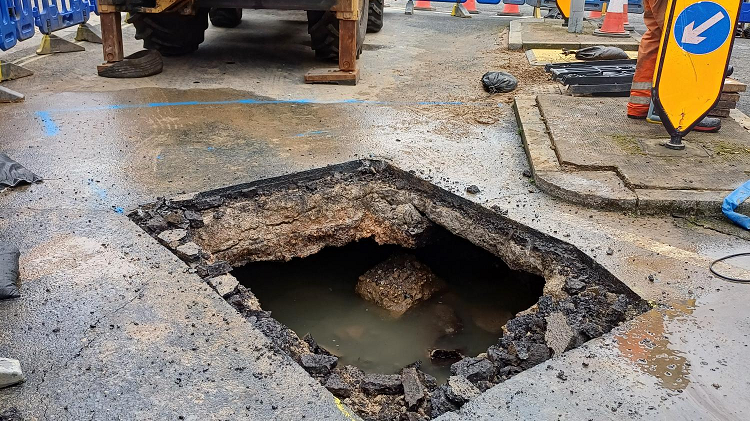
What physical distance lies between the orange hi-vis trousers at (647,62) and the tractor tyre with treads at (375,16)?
5.63 metres

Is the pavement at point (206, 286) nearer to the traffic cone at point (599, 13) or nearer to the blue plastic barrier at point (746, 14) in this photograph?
the blue plastic barrier at point (746, 14)

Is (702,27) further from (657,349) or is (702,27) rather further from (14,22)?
(14,22)

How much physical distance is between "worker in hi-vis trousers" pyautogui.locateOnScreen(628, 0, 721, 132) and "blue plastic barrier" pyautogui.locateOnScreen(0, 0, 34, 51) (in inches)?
256

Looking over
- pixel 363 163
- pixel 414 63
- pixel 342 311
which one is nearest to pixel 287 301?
pixel 342 311

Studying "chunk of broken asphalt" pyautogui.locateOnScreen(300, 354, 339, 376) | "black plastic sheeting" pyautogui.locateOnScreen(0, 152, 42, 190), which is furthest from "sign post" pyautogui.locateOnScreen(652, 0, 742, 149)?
"black plastic sheeting" pyautogui.locateOnScreen(0, 152, 42, 190)

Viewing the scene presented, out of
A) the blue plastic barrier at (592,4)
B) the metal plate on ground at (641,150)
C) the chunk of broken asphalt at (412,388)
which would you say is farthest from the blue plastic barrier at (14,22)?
the blue plastic barrier at (592,4)

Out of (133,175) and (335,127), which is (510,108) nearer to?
(335,127)

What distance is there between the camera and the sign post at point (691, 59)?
12.5 ft

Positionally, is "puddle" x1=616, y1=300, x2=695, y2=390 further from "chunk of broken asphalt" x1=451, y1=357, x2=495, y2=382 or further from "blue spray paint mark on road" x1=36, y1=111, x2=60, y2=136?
"blue spray paint mark on road" x1=36, y1=111, x2=60, y2=136

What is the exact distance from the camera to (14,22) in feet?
22.1

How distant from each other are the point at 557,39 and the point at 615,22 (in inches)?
38.2

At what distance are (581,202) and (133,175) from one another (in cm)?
285

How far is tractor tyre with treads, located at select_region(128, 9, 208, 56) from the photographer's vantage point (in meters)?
7.12

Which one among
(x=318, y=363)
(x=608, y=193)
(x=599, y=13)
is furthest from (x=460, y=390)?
(x=599, y=13)
